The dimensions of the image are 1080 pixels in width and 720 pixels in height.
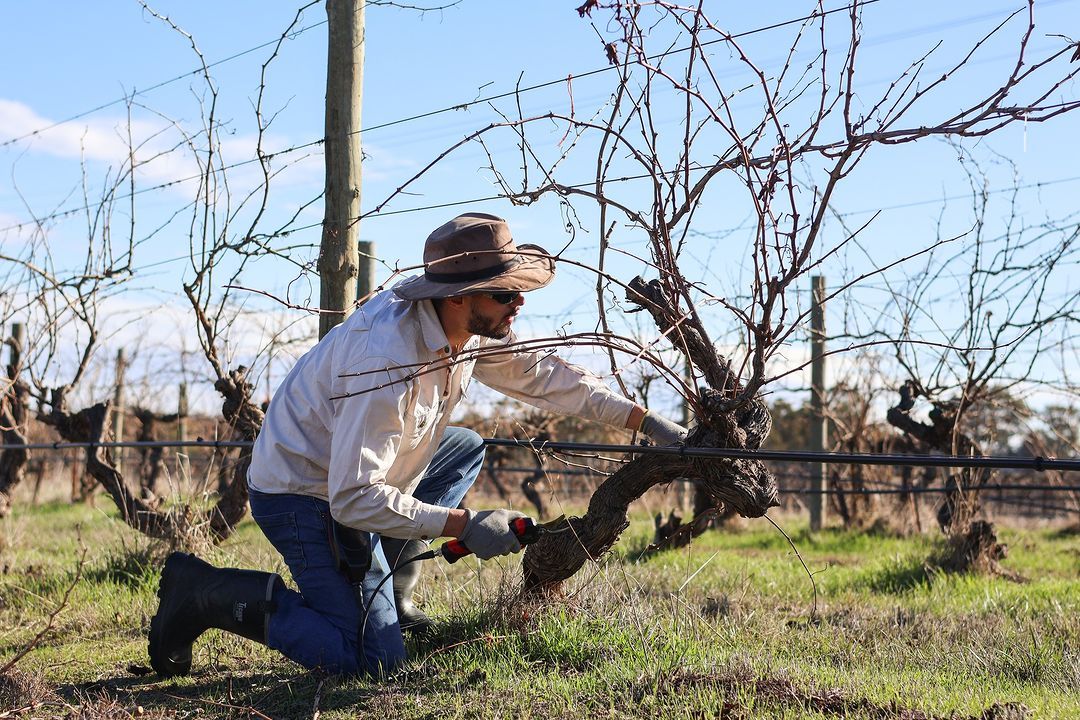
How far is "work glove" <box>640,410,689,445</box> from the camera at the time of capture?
4.07 meters

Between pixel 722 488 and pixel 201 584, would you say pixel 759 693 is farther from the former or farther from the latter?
pixel 201 584

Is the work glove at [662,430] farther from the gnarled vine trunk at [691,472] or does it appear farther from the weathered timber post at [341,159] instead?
the weathered timber post at [341,159]

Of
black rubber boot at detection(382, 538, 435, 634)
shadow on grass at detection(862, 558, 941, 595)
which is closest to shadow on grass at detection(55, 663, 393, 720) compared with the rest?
black rubber boot at detection(382, 538, 435, 634)

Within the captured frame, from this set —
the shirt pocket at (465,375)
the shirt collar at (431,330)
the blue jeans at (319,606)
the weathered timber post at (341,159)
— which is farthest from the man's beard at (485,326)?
the weathered timber post at (341,159)

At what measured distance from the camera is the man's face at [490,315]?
3.67 m

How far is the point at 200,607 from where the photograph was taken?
13.0ft

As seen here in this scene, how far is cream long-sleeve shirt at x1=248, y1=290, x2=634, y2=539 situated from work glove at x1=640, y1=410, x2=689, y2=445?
0.30 feet

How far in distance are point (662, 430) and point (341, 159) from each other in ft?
7.90

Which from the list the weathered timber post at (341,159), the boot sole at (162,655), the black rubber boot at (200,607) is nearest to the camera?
the black rubber boot at (200,607)

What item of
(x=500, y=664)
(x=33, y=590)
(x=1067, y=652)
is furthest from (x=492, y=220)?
(x=33, y=590)

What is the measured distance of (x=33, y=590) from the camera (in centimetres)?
599

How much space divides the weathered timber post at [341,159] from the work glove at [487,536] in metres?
2.06

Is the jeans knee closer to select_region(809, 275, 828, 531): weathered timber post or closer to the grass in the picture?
the grass

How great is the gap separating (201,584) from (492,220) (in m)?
1.76
